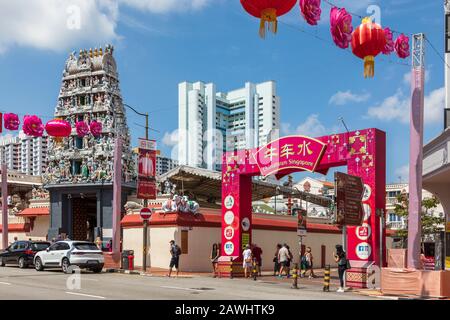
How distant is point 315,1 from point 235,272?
1624 cm

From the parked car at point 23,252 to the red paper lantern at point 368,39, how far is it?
21.4 m

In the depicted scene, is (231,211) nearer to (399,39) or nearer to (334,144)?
(334,144)

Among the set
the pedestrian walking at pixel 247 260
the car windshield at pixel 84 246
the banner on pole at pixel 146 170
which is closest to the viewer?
the car windshield at pixel 84 246

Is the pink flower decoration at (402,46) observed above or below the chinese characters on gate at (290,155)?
above

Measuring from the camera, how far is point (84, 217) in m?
47.6

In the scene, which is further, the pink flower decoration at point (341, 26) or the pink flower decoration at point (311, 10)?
the pink flower decoration at point (341, 26)

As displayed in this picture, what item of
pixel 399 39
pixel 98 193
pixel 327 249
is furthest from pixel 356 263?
pixel 98 193

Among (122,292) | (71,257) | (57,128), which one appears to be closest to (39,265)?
(71,257)

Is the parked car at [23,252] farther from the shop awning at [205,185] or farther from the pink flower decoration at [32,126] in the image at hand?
the shop awning at [205,185]

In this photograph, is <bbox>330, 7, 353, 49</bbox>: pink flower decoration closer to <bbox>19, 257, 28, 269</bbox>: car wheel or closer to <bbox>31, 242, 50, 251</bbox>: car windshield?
<bbox>31, 242, 50, 251</bbox>: car windshield

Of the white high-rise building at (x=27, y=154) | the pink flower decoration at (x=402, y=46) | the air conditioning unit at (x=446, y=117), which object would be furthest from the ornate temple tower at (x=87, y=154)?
the white high-rise building at (x=27, y=154)

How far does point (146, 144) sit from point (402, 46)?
48.9 ft

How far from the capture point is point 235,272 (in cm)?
2872

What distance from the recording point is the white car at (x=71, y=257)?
2728cm
